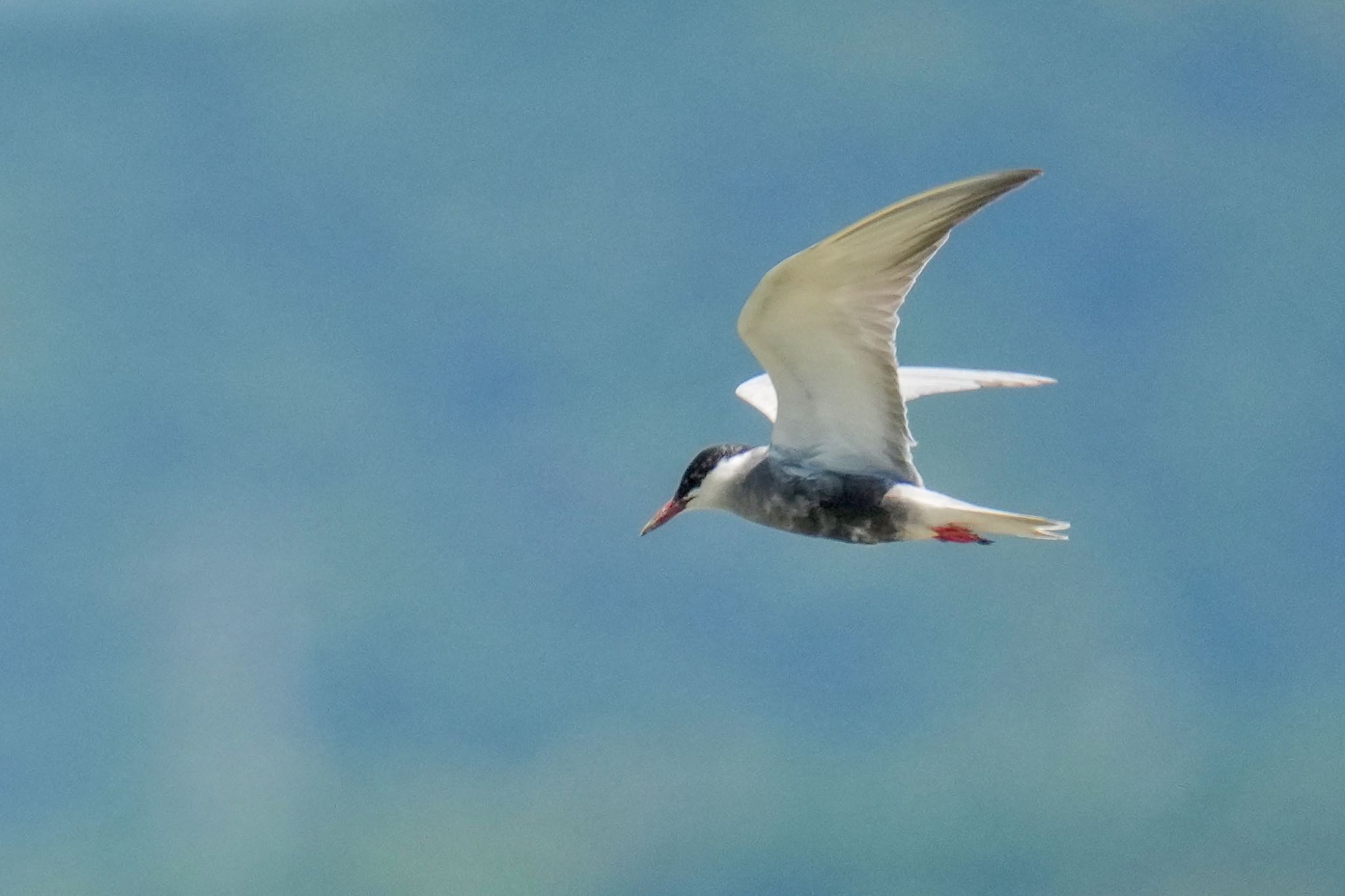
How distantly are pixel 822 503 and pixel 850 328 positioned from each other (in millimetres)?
354

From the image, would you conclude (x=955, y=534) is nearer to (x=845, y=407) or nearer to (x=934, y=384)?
(x=845, y=407)

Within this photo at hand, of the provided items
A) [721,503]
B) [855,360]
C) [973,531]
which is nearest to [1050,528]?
[973,531]

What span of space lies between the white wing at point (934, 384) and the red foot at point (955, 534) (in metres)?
0.39

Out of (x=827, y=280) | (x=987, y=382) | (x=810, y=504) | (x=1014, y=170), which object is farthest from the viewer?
(x=987, y=382)

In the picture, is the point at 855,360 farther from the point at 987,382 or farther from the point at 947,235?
the point at 987,382

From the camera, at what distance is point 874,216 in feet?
9.22

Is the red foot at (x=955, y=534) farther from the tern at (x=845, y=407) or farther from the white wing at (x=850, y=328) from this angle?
the white wing at (x=850, y=328)

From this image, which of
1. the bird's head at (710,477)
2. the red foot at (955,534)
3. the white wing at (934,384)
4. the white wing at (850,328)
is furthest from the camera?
the white wing at (934,384)

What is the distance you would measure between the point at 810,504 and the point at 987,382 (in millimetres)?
577

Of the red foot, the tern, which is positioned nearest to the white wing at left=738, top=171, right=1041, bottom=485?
the tern

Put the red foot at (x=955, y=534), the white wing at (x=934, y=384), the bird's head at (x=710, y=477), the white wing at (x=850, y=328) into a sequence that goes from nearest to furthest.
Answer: the white wing at (x=850, y=328) < the red foot at (x=955, y=534) < the bird's head at (x=710, y=477) < the white wing at (x=934, y=384)

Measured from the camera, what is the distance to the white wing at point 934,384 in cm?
355

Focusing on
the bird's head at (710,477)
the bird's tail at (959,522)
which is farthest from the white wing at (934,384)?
the bird's tail at (959,522)

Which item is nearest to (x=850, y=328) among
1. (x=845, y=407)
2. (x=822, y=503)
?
(x=845, y=407)
